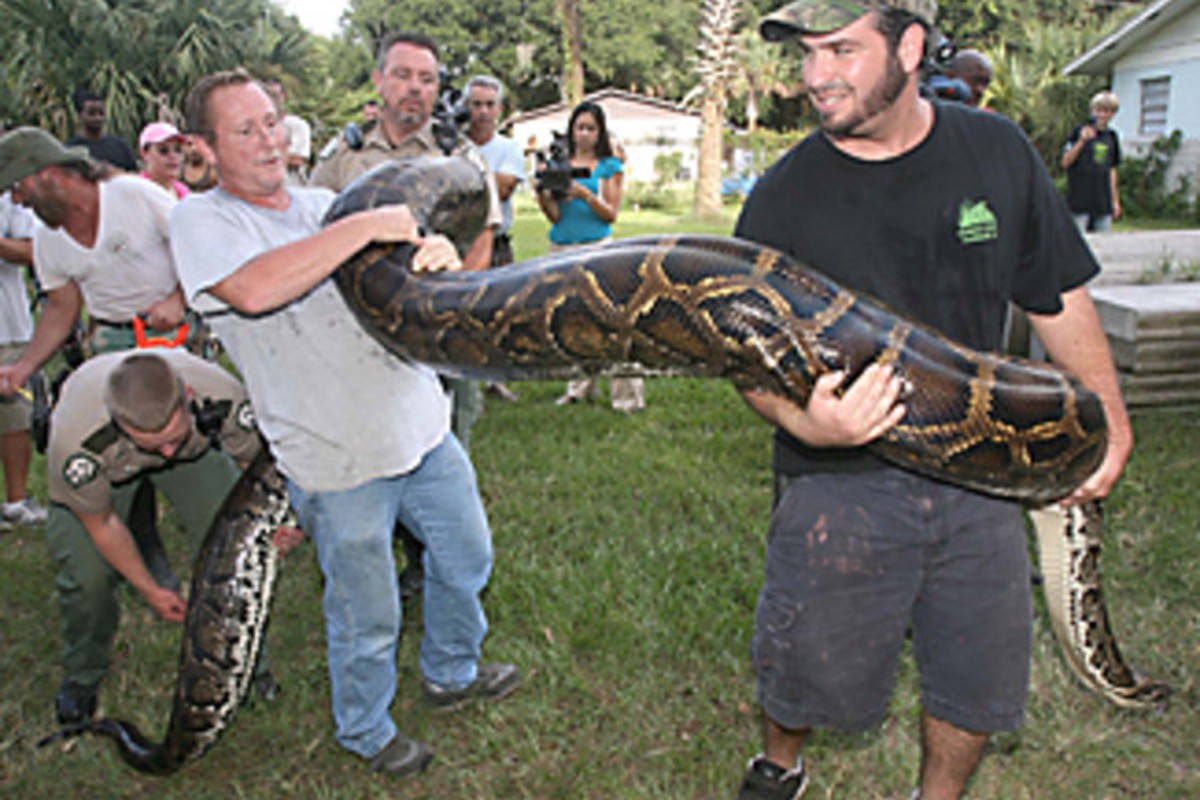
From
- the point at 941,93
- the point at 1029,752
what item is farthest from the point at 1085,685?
the point at 941,93

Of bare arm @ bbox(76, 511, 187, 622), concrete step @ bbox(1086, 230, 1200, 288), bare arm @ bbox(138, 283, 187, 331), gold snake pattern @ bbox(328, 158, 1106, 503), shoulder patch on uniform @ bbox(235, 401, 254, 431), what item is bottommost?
bare arm @ bbox(76, 511, 187, 622)

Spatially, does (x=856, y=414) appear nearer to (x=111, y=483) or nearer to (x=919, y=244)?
(x=919, y=244)

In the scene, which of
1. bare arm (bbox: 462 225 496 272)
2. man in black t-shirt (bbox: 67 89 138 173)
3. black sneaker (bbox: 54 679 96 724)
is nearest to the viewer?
bare arm (bbox: 462 225 496 272)

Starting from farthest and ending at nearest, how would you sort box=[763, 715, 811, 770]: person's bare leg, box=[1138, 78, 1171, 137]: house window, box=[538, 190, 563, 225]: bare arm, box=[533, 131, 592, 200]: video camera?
box=[1138, 78, 1171, 137]: house window < box=[538, 190, 563, 225]: bare arm < box=[533, 131, 592, 200]: video camera < box=[763, 715, 811, 770]: person's bare leg

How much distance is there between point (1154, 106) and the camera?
83.5 ft

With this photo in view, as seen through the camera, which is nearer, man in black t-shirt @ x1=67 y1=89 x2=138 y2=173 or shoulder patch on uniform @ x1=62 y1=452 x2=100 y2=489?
shoulder patch on uniform @ x1=62 y1=452 x2=100 y2=489

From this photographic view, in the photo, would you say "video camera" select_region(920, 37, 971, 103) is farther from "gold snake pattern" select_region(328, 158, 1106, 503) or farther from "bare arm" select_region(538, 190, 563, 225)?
"bare arm" select_region(538, 190, 563, 225)

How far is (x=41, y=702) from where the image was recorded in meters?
4.69

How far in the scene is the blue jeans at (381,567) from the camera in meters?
3.66

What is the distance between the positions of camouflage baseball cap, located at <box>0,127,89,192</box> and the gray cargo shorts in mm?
4710

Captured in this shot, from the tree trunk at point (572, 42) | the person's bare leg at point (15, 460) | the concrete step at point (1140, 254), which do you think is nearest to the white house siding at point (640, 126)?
the tree trunk at point (572, 42)

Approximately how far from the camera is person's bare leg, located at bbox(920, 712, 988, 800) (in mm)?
3145

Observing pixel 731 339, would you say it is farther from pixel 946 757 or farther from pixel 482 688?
pixel 482 688

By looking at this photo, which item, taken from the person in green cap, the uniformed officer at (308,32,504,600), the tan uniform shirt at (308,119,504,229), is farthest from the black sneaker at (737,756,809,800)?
the tan uniform shirt at (308,119,504,229)
